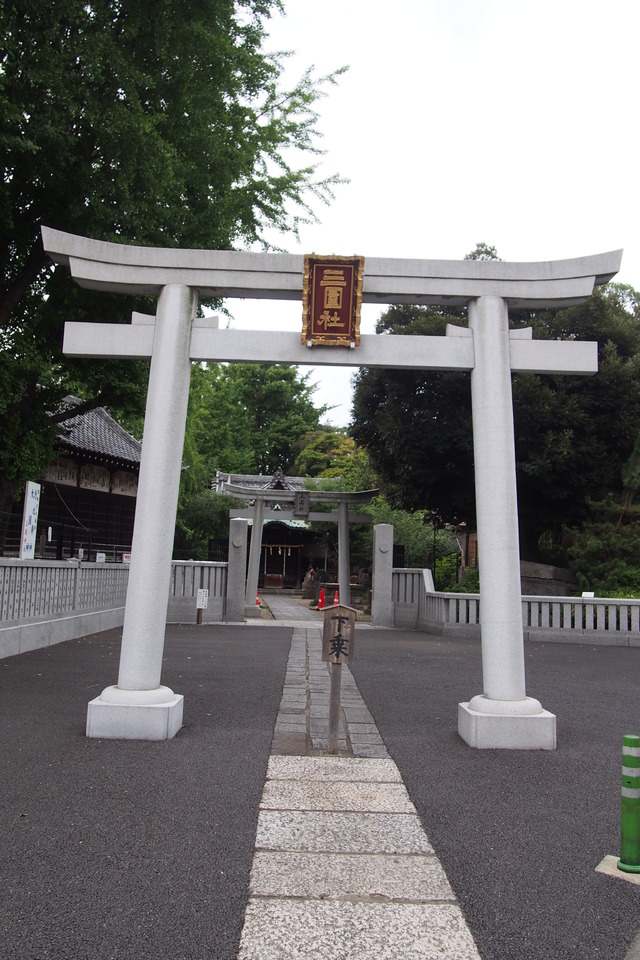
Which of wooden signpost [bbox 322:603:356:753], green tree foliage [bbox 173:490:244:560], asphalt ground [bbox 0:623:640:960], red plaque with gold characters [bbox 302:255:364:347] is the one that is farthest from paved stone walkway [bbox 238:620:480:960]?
green tree foliage [bbox 173:490:244:560]

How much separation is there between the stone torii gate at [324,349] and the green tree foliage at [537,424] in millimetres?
11488

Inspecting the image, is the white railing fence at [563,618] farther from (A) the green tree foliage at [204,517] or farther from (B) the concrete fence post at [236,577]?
(A) the green tree foliage at [204,517]

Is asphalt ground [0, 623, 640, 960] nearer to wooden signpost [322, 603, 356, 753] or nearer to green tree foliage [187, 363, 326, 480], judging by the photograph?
wooden signpost [322, 603, 356, 753]

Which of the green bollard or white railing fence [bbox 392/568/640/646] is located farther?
white railing fence [bbox 392/568/640/646]

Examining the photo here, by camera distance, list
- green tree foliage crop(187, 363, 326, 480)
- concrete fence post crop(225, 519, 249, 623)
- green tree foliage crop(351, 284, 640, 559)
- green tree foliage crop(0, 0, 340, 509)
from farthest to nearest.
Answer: green tree foliage crop(187, 363, 326, 480) → green tree foliage crop(351, 284, 640, 559) → concrete fence post crop(225, 519, 249, 623) → green tree foliage crop(0, 0, 340, 509)

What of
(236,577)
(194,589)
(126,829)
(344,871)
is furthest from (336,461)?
(344,871)

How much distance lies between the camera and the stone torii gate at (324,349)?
551cm

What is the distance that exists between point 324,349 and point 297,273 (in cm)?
71

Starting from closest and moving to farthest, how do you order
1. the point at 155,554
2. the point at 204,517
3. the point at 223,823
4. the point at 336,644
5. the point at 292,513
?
the point at 223,823 → the point at 336,644 → the point at 155,554 → the point at 292,513 → the point at 204,517

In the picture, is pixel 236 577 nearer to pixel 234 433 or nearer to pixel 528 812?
pixel 528 812

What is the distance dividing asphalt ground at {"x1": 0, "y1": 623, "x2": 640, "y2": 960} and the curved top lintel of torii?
3.72 m

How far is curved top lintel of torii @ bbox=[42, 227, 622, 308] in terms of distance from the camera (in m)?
5.84

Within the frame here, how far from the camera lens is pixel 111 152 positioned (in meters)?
8.99

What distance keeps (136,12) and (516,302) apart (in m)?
6.92
